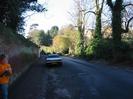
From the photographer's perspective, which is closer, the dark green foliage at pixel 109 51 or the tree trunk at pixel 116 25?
the dark green foliage at pixel 109 51

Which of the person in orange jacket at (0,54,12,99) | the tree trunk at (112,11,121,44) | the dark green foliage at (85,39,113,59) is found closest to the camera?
the person in orange jacket at (0,54,12,99)

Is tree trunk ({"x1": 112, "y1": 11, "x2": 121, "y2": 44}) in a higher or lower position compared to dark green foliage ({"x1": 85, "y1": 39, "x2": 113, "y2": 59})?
higher

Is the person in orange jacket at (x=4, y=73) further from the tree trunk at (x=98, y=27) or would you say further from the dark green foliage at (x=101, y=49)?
the tree trunk at (x=98, y=27)

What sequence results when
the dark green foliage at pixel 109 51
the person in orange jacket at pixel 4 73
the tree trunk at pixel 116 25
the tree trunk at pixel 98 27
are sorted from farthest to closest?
the tree trunk at pixel 98 27, the tree trunk at pixel 116 25, the dark green foliage at pixel 109 51, the person in orange jacket at pixel 4 73

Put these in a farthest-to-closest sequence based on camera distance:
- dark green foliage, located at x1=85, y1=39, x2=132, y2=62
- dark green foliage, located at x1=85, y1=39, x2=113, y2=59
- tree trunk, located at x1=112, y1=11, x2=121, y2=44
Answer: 1. dark green foliage, located at x1=85, y1=39, x2=113, y2=59
2. tree trunk, located at x1=112, y1=11, x2=121, y2=44
3. dark green foliage, located at x1=85, y1=39, x2=132, y2=62

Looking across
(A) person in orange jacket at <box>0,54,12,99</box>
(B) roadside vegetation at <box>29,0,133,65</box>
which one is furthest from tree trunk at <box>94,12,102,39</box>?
(A) person in orange jacket at <box>0,54,12,99</box>

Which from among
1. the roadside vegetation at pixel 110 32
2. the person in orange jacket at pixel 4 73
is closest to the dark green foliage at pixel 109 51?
the roadside vegetation at pixel 110 32

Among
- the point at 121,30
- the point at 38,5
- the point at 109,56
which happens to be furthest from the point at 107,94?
the point at 109,56

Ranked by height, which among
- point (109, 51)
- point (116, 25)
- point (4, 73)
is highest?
point (116, 25)

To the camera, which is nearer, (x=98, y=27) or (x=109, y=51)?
(x=109, y=51)

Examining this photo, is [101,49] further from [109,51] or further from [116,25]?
[116,25]

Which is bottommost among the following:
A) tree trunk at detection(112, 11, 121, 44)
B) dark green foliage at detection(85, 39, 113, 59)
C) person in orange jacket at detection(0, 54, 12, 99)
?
person in orange jacket at detection(0, 54, 12, 99)

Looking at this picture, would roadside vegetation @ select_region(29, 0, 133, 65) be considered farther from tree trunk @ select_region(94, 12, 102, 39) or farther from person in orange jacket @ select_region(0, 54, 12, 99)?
person in orange jacket @ select_region(0, 54, 12, 99)

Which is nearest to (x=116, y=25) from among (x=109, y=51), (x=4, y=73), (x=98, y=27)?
(x=109, y=51)
